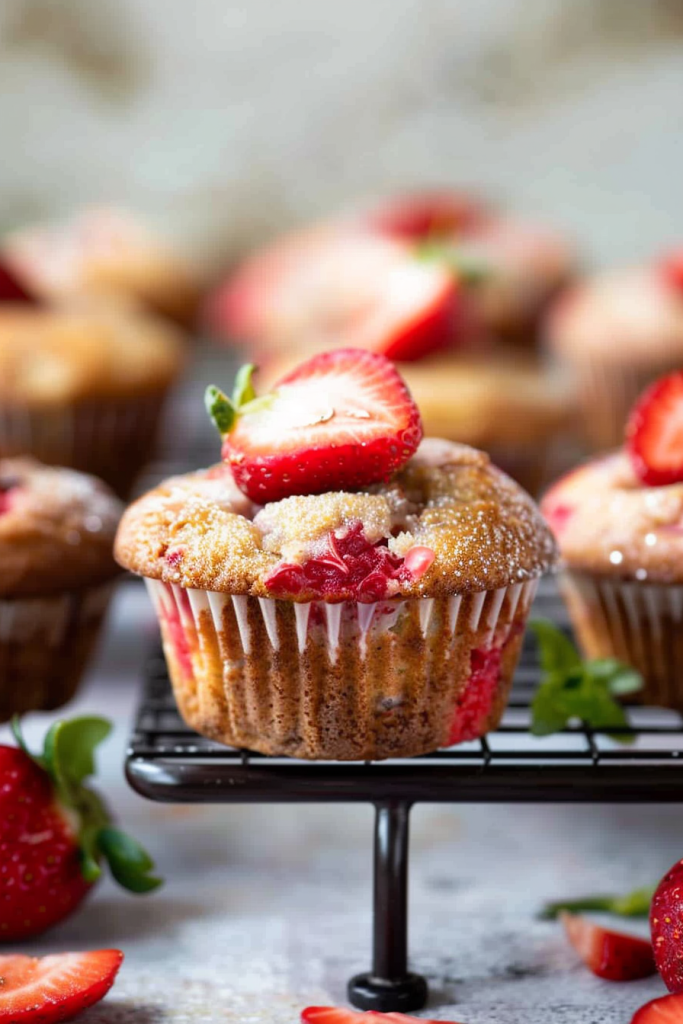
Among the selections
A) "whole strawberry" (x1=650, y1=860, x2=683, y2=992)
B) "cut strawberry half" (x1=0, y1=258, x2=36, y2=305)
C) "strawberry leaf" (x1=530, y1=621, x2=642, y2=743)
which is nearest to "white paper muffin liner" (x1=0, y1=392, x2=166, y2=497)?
"cut strawberry half" (x1=0, y1=258, x2=36, y2=305)

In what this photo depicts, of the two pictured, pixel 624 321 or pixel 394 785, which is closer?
pixel 394 785

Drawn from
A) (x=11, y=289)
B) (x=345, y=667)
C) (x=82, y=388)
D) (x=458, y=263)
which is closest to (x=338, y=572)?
(x=345, y=667)

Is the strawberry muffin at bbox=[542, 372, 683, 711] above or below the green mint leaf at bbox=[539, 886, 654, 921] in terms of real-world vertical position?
above

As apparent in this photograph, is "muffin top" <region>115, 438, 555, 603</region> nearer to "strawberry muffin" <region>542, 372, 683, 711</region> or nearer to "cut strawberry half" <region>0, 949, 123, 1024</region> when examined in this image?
"strawberry muffin" <region>542, 372, 683, 711</region>

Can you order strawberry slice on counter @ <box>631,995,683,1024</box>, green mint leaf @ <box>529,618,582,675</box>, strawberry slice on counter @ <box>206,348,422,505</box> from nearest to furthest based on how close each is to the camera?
strawberry slice on counter @ <box>631,995,683,1024</box>
strawberry slice on counter @ <box>206,348,422,505</box>
green mint leaf @ <box>529,618,582,675</box>

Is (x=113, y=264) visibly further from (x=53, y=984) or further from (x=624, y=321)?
Answer: (x=53, y=984)

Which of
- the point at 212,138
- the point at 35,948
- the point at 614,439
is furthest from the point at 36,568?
the point at 212,138

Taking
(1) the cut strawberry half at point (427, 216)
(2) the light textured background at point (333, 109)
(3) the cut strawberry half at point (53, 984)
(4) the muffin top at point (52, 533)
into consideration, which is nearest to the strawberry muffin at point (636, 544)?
(4) the muffin top at point (52, 533)
